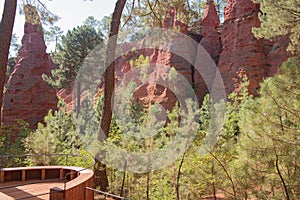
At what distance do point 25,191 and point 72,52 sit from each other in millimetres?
16644

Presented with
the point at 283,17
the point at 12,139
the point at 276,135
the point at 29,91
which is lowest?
the point at 12,139

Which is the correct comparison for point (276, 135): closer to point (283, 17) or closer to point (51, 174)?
point (283, 17)

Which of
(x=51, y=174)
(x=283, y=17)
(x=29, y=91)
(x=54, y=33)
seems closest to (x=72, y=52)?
(x=29, y=91)

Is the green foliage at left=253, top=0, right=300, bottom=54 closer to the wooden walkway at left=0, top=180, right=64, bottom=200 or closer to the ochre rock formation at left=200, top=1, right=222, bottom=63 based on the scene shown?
the wooden walkway at left=0, top=180, right=64, bottom=200

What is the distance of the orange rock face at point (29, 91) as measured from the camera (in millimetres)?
18987

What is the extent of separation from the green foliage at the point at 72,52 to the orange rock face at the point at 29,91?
3.21 feet

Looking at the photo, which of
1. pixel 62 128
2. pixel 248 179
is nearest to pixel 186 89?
pixel 62 128

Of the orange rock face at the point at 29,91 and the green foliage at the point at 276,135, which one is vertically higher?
the orange rock face at the point at 29,91

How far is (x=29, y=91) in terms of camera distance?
19.6m

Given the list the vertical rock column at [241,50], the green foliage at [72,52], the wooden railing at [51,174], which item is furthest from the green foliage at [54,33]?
the vertical rock column at [241,50]

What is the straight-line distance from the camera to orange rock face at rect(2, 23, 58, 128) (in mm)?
18987

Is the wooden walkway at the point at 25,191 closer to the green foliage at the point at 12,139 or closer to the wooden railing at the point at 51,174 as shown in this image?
the wooden railing at the point at 51,174

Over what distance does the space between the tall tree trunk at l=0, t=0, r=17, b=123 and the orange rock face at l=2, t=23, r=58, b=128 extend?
14646 mm

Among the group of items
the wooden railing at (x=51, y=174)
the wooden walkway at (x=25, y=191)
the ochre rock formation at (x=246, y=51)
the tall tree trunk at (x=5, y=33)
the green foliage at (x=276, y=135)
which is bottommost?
the wooden walkway at (x=25, y=191)
